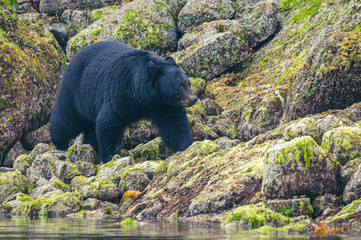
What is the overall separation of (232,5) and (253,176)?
10.7 meters

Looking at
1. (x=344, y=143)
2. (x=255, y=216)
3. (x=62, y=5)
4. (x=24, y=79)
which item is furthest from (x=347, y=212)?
(x=62, y=5)

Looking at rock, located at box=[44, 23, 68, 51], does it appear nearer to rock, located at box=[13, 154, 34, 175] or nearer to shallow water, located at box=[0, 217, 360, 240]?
rock, located at box=[13, 154, 34, 175]

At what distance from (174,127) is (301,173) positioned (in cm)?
510

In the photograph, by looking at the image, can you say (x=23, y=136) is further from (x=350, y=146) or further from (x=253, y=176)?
(x=350, y=146)

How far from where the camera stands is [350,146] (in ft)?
20.7

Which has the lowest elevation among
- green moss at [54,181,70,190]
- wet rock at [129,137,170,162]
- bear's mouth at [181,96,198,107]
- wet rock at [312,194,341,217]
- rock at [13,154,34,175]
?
wet rock at [312,194,341,217]

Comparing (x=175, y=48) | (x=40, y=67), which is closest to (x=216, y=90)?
(x=175, y=48)

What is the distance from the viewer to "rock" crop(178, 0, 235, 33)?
53.4ft

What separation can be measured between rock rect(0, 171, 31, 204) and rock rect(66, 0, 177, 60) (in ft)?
24.6

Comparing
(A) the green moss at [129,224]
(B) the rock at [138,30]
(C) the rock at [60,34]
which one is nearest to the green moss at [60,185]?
(A) the green moss at [129,224]

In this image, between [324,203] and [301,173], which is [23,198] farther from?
[324,203]

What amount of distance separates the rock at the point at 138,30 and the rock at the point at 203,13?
0.39 meters

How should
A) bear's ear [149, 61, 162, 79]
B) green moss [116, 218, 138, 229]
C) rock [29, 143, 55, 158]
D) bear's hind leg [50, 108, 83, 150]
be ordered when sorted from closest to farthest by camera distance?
1. green moss [116, 218, 138, 229]
2. bear's ear [149, 61, 162, 79]
3. rock [29, 143, 55, 158]
4. bear's hind leg [50, 108, 83, 150]

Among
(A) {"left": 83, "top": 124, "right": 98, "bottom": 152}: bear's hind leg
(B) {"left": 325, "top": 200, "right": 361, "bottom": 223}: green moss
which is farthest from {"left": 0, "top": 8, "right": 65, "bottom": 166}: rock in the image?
(B) {"left": 325, "top": 200, "right": 361, "bottom": 223}: green moss
